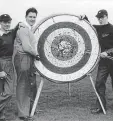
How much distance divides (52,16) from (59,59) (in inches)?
30.9

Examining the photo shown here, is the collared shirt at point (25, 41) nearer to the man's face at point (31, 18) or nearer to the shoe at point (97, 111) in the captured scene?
the man's face at point (31, 18)

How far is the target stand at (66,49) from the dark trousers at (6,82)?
1.57 ft

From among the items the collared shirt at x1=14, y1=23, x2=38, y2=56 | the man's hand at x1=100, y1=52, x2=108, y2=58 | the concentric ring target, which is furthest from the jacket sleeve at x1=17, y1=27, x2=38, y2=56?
the man's hand at x1=100, y1=52, x2=108, y2=58

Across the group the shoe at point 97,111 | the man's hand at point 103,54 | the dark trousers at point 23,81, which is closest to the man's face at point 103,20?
the man's hand at point 103,54

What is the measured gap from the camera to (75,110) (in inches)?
263

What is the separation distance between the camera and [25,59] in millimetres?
5812

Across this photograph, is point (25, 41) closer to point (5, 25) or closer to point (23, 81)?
point (5, 25)

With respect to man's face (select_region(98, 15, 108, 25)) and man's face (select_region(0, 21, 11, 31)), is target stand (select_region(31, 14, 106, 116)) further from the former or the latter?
man's face (select_region(0, 21, 11, 31))

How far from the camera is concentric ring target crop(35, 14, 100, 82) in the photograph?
600 centimetres

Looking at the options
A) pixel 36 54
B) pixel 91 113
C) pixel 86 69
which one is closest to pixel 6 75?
pixel 36 54

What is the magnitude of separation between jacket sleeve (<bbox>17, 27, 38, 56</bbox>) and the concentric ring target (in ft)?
0.89

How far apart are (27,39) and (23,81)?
75cm

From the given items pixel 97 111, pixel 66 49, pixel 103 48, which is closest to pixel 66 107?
pixel 97 111

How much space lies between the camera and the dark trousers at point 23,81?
19.1 feet
